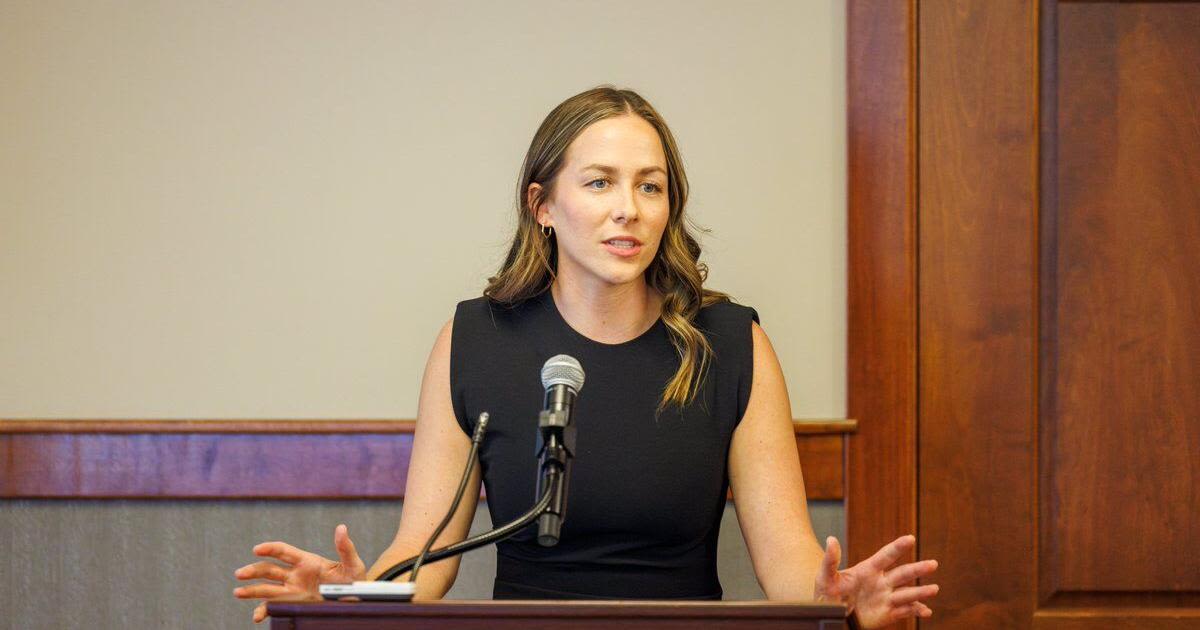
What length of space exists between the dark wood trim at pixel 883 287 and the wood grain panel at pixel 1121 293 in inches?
12.0

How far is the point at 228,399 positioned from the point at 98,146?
59cm

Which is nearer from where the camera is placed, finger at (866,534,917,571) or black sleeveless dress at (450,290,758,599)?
finger at (866,534,917,571)

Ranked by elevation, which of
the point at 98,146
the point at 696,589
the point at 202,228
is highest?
the point at 98,146

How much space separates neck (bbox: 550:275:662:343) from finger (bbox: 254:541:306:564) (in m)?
0.69

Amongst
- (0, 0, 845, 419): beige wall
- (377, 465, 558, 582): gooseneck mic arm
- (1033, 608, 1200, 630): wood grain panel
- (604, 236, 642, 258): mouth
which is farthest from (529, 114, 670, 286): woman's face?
(1033, 608, 1200, 630): wood grain panel

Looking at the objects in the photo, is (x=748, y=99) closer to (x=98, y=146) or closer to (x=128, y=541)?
(x=98, y=146)

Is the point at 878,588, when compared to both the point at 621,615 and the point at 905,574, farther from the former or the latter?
the point at 621,615

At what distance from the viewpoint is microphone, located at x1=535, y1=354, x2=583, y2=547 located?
4.60 feet

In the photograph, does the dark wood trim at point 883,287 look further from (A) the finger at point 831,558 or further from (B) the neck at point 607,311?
(A) the finger at point 831,558

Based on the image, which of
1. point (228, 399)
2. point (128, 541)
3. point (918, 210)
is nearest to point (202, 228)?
point (228, 399)

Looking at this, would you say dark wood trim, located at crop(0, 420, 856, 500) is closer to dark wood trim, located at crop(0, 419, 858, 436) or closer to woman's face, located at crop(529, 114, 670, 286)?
dark wood trim, located at crop(0, 419, 858, 436)

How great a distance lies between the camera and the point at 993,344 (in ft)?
8.38

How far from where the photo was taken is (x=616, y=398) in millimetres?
2133

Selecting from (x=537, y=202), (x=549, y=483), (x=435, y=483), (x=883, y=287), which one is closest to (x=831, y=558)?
(x=549, y=483)
